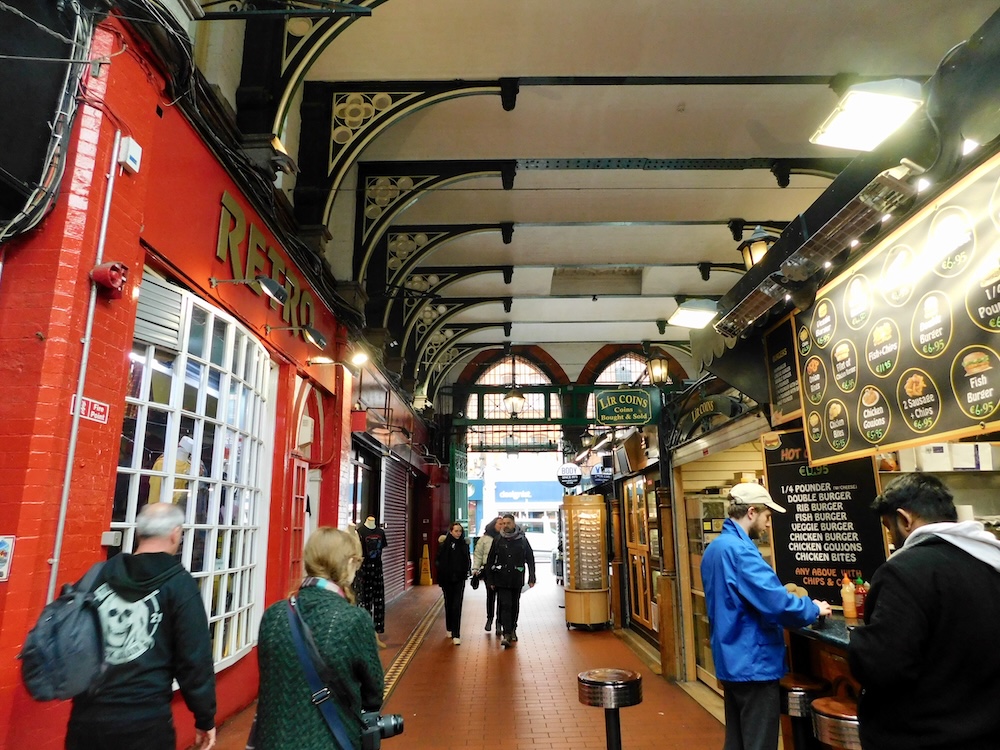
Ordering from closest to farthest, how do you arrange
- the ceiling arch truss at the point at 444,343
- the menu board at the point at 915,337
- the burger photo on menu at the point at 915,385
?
the menu board at the point at 915,337 → the burger photo on menu at the point at 915,385 → the ceiling arch truss at the point at 444,343

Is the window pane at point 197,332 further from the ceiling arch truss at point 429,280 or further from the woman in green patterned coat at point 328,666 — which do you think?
the ceiling arch truss at point 429,280

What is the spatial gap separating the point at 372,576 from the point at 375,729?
19.6ft

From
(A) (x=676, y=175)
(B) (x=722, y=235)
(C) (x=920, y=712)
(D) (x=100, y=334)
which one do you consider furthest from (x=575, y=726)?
(B) (x=722, y=235)

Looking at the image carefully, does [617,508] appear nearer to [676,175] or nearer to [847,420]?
[676,175]

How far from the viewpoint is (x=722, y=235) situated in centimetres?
1017

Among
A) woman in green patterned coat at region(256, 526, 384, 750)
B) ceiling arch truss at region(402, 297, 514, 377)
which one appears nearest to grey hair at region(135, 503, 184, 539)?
woman in green patterned coat at region(256, 526, 384, 750)

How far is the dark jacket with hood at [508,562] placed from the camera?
761cm

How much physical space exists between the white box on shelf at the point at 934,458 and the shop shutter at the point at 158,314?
4977 mm

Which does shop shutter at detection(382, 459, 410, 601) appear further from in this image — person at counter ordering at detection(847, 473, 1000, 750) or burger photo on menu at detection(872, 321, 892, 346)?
person at counter ordering at detection(847, 473, 1000, 750)

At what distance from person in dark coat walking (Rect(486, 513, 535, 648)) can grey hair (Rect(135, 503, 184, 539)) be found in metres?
5.91

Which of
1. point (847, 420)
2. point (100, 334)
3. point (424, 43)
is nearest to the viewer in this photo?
point (100, 334)

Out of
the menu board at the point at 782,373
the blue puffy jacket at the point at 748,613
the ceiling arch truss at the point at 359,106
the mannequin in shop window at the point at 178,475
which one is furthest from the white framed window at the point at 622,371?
the blue puffy jacket at the point at 748,613

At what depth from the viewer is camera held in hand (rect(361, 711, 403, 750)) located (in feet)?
6.35

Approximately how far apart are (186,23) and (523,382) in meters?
→ 14.5
